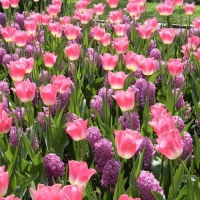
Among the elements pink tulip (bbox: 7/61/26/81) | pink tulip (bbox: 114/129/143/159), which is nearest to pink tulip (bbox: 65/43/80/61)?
pink tulip (bbox: 7/61/26/81)

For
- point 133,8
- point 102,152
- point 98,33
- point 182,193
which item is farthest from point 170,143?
point 133,8

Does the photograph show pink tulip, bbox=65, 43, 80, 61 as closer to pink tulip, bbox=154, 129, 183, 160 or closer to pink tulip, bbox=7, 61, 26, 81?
pink tulip, bbox=7, 61, 26, 81

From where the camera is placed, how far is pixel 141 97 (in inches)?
111

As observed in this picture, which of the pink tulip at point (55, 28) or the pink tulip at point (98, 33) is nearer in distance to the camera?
the pink tulip at point (98, 33)

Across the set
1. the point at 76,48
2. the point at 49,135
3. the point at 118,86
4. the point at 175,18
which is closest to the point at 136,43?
the point at 76,48

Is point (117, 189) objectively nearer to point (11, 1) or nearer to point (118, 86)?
point (118, 86)

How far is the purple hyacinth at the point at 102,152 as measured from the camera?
2072 millimetres

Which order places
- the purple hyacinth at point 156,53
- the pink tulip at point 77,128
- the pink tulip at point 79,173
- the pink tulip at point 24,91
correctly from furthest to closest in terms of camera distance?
the purple hyacinth at point 156,53, the pink tulip at point 24,91, the pink tulip at point 77,128, the pink tulip at point 79,173

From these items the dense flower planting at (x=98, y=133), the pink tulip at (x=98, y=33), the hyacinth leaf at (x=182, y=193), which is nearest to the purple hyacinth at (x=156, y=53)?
the dense flower planting at (x=98, y=133)

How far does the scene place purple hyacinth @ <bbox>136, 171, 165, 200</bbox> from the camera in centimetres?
178

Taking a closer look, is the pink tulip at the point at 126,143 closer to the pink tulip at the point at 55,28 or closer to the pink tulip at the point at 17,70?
the pink tulip at the point at 17,70

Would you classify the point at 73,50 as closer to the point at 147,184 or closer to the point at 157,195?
the point at 147,184

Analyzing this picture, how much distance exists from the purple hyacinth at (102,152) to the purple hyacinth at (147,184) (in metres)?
0.30

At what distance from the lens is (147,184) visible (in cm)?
179
